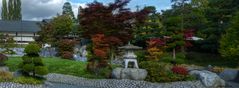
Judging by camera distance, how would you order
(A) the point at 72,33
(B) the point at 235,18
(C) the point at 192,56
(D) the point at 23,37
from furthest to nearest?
(D) the point at 23,37 < (A) the point at 72,33 < (C) the point at 192,56 < (B) the point at 235,18

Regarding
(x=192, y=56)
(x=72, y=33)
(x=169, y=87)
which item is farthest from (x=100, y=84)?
(x=72, y=33)

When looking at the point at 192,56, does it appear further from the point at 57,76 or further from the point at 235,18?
the point at 57,76

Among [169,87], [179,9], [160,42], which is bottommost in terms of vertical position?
[169,87]

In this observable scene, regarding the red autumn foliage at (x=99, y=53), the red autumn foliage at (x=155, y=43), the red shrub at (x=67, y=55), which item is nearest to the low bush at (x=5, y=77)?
the red autumn foliage at (x=99, y=53)

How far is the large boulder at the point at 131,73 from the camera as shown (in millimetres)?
19266

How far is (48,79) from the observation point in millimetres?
21125

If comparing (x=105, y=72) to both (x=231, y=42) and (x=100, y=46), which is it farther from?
(x=231, y=42)

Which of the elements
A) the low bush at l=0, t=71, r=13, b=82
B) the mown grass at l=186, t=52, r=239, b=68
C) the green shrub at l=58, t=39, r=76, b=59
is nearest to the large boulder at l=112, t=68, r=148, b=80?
the low bush at l=0, t=71, r=13, b=82

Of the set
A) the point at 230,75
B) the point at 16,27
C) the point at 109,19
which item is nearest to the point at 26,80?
the point at 109,19

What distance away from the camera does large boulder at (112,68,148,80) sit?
19266 mm

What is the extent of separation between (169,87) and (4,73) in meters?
7.43

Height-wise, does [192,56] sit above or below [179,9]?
below

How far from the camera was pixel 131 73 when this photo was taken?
63.3ft

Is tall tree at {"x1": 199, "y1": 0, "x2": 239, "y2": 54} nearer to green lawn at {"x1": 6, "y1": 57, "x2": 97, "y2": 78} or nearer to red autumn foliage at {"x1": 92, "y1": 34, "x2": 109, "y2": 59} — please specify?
green lawn at {"x1": 6, "y1": 57, "x2": 97, "y2": 78}
